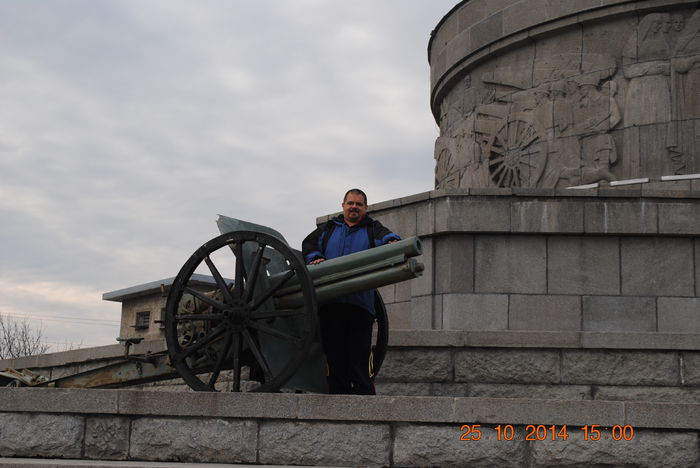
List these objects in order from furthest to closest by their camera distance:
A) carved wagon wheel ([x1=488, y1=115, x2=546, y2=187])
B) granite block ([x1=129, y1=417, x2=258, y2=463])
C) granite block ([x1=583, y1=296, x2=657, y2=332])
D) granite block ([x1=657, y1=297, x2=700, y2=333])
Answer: carved wagon wheel ([x1=488, y1=115, x2=546, y2=187]) → granite block ([x1=583, y1=296, x2=657, y2=332]) → granite block ([x1=657, y1=297, x2=700, y2=333]) → granite block ([x1=129, y1=417, x2=258, y2=463])

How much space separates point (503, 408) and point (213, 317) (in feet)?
6.91

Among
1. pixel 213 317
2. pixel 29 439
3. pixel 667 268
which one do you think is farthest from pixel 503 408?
pixel 667 268

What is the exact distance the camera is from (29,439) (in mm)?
5605

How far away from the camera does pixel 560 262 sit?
9789 mm

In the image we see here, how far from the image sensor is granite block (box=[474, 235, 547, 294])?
9.74 meters

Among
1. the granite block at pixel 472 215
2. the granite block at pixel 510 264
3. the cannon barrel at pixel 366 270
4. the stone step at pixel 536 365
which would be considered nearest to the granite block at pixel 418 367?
the stone step at pixel 536 365

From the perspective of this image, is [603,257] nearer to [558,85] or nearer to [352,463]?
[558,85]

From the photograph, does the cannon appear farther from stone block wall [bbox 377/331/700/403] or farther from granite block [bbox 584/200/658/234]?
granite block [bbox 584/200/658/234]

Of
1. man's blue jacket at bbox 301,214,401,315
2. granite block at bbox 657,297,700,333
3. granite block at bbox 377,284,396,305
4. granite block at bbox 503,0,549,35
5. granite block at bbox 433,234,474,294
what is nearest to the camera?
man's blue jacket at bbox 301,214,401,315

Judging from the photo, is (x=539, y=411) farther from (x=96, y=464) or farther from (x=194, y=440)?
(x=96, y=464)

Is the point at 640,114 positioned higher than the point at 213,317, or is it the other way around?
the point at 640,114

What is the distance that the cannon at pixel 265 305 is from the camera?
5.78 m
